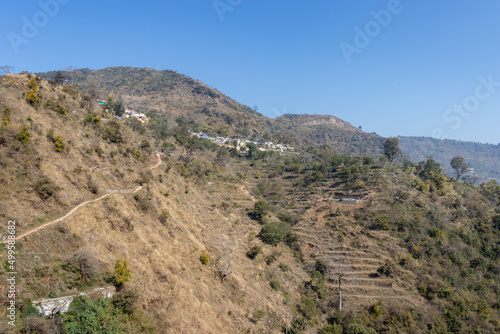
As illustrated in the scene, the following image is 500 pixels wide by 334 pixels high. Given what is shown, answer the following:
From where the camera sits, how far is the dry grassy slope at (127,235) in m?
14.6

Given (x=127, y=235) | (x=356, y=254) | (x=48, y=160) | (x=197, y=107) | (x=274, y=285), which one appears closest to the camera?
(x=48, y=160)

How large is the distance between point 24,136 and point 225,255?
18.4 meters

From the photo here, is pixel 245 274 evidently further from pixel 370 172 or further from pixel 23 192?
pixel 370 172

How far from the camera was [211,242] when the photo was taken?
1070 inches

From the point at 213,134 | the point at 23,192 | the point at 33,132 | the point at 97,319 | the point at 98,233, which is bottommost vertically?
the point at 97,319

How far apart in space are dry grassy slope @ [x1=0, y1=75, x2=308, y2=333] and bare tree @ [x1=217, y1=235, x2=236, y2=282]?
56 centimetres

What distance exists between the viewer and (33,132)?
20141mm

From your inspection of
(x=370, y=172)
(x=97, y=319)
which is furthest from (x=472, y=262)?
(x=97, y=319)

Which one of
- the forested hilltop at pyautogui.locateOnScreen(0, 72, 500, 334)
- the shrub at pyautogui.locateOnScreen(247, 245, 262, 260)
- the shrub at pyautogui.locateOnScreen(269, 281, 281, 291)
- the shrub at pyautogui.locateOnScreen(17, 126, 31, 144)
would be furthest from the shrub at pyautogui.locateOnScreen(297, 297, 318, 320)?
the shrub at pyautogui.locateOnScreen(17, 126, 31, 144)

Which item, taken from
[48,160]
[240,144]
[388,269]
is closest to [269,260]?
[388,269]

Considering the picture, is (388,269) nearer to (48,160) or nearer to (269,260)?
(269,260)

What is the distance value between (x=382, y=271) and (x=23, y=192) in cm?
3442

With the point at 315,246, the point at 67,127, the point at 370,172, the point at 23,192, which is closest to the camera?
the point at 23,192

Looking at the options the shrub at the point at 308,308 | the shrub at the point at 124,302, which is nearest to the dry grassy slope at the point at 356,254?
the shrub at the point at 308,308
